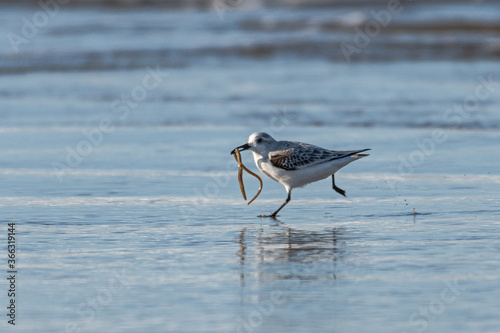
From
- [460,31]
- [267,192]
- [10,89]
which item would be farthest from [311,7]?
[267,192]

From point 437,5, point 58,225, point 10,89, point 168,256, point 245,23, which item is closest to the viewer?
point 168,256

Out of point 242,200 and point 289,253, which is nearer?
point 289,253

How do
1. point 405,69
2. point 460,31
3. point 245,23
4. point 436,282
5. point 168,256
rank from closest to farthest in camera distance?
point 436,282, point 168,256, point 405,69, point 460,31, point 245,23

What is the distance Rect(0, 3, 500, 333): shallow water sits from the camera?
5.70m

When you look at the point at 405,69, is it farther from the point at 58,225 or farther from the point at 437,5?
the point at 437,5

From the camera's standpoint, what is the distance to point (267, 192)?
381 inches

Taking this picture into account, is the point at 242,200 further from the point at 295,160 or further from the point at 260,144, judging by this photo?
the point at 295,160

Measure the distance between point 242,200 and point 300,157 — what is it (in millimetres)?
867

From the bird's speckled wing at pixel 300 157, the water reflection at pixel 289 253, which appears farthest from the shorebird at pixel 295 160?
the water reflection at pixel 289 253

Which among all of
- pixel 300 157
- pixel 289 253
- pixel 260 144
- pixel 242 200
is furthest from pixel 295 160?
pixel 289 253

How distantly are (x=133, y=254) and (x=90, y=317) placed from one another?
1.48 meters

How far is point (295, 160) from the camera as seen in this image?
8.60m

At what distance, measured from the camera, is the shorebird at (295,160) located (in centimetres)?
862


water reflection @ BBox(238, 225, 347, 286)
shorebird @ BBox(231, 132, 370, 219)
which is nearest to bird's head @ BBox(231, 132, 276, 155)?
shorebird @ BBox(231, 132, 370, 219)
